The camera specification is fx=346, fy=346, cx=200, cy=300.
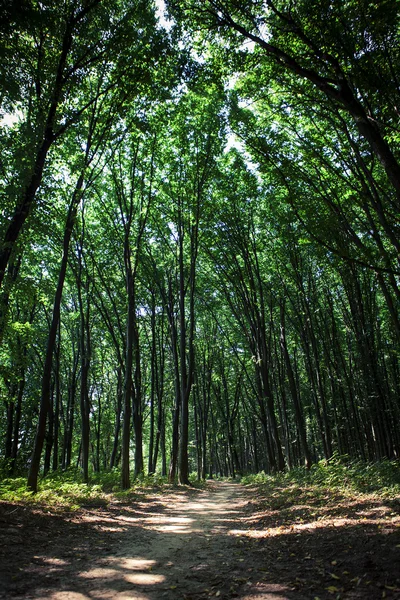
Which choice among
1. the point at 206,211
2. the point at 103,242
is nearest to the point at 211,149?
the point at 206,211

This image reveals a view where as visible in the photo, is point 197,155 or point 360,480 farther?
point 197,155

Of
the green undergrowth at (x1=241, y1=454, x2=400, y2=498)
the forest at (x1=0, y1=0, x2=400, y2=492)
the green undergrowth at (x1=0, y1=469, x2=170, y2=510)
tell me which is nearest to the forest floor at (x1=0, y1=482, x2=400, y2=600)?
the green undergrowth at (x1=241, y1=454, x2=400, y2=498)

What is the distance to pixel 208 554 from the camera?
4594 millimetres

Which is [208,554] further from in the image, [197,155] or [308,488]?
[197,155]

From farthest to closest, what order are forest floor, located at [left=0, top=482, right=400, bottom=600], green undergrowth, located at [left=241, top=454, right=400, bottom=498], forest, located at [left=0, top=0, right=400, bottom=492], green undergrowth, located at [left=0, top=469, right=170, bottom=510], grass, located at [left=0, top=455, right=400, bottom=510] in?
green undergrowth, located at [left=0, top=469, right=170, bottom=510]
grass, located at [left=0, top=455, right=400, bottom=510]
green undergrowth, located at [left=241, top=454, right=400, bottom=498]
forest, located at [left=0, top=0, right=400, bottom=492]
forest floor, located at [left=0, top=482, right=400, bottom=600]

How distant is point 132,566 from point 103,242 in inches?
507

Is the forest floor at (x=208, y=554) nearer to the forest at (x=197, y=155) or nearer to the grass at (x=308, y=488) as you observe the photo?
the grass at (x=308, y=488)

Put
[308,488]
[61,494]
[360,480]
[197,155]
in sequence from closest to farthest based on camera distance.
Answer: [360,480]
[61,494]
[308,488]
[197,155]

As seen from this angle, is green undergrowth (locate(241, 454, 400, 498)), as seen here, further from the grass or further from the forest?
the forest

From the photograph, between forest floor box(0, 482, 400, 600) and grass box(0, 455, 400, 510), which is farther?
grass box(0, 455, 400, 510)

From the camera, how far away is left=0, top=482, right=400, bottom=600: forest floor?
321 centimetres

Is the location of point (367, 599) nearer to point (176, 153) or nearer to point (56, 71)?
point (56, 71)

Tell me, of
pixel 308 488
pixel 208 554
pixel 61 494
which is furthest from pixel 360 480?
pixel 61 494

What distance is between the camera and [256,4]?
5562 millimetres
